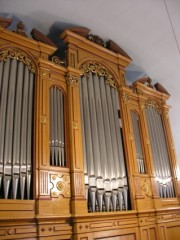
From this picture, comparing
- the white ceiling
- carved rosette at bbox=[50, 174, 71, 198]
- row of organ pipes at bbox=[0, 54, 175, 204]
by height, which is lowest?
carved rosette at bbox=[50, 174, 71, 198]

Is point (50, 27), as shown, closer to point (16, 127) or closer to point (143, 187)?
point (16, 127)

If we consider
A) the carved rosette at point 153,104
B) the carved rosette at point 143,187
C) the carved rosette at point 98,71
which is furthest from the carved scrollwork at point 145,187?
the carved rosette at point 98,71

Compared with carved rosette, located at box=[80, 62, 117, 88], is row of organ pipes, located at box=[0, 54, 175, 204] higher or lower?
lower

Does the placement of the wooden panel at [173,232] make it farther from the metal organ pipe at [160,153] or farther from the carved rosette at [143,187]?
the carved rosette at [143,187]

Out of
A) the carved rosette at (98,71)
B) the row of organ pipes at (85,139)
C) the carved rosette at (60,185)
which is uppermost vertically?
the carved rosette at (98,71)

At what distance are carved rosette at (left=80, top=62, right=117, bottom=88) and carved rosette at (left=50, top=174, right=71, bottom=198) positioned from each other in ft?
7.40

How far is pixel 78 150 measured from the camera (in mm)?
4789

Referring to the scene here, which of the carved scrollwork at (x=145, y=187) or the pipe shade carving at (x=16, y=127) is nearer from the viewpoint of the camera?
the pipe shade carving at (x=16, y=127)

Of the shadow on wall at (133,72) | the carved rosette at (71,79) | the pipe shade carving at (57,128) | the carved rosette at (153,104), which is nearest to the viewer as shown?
Result: the pipe shade carving at (57,128)

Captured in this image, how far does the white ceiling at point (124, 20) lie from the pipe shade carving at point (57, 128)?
1592 millimetres

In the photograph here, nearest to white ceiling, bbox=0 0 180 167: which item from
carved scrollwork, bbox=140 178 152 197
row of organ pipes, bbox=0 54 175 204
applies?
row of organ pipes, bbox=0 54 175 204

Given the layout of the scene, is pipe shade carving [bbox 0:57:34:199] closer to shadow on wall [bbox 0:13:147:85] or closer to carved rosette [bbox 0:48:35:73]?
carved rosette [bbox 0:48:35:73]

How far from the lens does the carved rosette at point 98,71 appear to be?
5.80m

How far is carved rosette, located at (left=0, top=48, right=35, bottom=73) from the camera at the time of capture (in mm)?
4781
